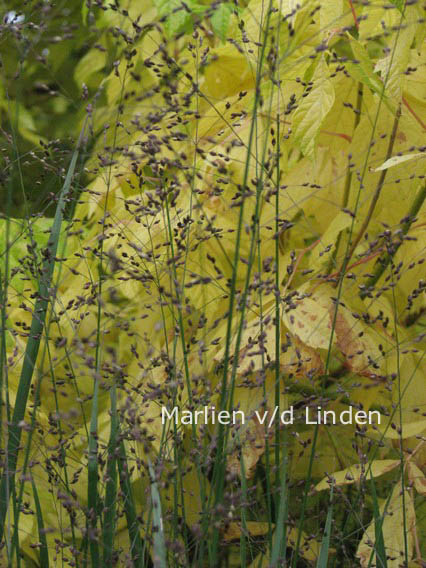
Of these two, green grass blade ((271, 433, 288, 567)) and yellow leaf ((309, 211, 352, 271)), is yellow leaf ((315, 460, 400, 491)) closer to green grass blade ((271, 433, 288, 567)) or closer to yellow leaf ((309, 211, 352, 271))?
green grass blade ((271, 433, 288, 567))

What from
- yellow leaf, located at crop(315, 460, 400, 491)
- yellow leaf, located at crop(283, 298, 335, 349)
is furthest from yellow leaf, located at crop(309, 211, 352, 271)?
yellow leaf, located at crop(315, 460, 400, 491)

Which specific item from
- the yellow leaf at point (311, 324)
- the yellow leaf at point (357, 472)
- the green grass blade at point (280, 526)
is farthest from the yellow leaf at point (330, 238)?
the green grass blade at point (280, 526)

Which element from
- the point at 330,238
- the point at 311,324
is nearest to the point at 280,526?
the point at 311,324

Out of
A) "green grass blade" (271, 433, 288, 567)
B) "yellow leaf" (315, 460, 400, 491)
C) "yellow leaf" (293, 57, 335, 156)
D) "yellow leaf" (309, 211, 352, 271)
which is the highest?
"yellow leaf" (293, 57, 335, 156)

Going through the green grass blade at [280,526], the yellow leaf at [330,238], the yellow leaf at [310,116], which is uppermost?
the yellow leaf at [310,116]

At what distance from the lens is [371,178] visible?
1.05 meters

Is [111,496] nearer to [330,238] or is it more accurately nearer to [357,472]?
[357,472]

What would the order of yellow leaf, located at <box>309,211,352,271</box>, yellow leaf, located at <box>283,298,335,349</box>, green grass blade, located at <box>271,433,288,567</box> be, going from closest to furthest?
1. green grass blade, located at <box>271,433,288,567</box>
2. yellow leaf, located at <box>283,298,335,349</box>
3. yellow leaf, located at <box>309,211,352,271</box>

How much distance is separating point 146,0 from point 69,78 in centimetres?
81

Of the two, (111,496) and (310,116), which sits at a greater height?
(310,116)

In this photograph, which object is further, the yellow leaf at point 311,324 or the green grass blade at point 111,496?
the yellow leaf at point 311,324

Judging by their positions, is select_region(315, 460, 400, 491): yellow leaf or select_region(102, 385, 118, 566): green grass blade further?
select_region(315, 460, 400, 491): yellow leaf

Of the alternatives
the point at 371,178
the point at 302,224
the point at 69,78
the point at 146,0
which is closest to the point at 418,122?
the point at 371,178

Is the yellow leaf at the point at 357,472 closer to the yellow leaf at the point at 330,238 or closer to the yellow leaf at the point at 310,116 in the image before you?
the yellow leaf at the point at 330,238
